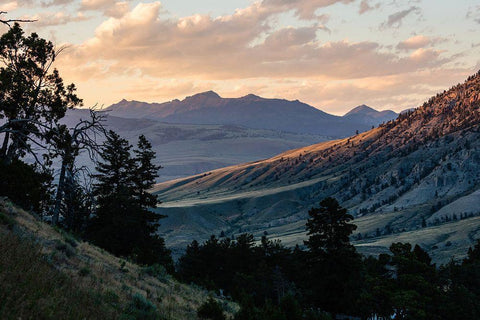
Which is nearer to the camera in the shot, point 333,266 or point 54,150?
point 54,150

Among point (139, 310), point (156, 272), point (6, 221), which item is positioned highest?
point (6, 221)

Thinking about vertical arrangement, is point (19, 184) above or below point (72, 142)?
below

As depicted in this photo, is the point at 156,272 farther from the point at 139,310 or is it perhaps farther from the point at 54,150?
the point at 139,310

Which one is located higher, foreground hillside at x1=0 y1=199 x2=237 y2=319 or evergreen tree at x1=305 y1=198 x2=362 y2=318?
foreground hillside at x1=0 y1=199 x2=237 y2=319

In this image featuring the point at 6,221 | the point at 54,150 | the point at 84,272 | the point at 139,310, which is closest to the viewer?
the point at 139,310

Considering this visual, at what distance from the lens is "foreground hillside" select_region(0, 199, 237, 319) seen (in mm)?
8617

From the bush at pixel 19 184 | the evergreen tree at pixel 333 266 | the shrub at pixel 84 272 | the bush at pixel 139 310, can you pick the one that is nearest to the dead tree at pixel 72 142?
the bush at pixel 19 184

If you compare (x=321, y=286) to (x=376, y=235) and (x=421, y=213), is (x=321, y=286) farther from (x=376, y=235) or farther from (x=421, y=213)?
(x=421, y=213)

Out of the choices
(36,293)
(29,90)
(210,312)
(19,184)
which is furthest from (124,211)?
(36,293)

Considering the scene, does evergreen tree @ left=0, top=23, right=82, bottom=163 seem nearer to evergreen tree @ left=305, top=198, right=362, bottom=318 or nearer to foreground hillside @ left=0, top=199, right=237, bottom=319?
foreground hillside @ left=0, top=199, right=237, bottom=319

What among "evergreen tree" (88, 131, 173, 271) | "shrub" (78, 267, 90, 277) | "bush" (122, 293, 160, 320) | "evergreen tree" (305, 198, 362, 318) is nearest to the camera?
"bush" (122, 293, 160, 320)

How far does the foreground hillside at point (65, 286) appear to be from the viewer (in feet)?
28.3

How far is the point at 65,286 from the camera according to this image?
35.0 ft

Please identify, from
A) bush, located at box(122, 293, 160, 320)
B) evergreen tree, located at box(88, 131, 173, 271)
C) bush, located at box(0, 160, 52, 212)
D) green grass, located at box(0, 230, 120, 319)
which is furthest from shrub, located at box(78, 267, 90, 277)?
evergreen tree, located at box(88, 131, 173, 271)
